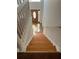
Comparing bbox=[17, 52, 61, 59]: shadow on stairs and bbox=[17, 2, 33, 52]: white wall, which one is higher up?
bbox=[17, 2, 33, 52]: white wall

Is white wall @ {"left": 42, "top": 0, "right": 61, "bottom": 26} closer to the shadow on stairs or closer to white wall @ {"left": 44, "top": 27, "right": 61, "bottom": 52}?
white wall @ {"left": 44, "top": 27, "right": 61, "bottom": 52}

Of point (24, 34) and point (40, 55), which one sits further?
point (24, 34)

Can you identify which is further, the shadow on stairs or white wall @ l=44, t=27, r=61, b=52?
white wall @ l=44, t=27, r=61, b=52

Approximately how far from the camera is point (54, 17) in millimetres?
5566

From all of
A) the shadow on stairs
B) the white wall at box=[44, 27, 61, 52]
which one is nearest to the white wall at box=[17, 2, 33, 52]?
the shadow on stairs

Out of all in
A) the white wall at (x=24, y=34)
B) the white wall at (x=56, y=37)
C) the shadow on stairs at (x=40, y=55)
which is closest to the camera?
the shadow on stairs at (x=40, y=55)

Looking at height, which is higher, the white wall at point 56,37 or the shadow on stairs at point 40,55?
the white wall at point 56,37

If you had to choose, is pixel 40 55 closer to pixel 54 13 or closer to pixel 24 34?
pixel 24 34

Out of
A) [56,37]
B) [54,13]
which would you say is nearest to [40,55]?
[56,37]

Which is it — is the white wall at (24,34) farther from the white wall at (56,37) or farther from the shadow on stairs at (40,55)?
the white wall at (56,37)

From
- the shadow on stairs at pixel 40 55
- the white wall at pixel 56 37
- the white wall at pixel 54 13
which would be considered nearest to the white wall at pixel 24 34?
the shadow on stairs at pixel 40 55

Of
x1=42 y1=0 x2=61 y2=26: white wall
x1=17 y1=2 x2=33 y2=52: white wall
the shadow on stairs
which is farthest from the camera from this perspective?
x1=42 y1=0 x2=61 y2=26: white wall
